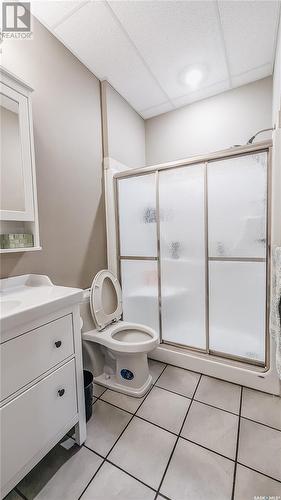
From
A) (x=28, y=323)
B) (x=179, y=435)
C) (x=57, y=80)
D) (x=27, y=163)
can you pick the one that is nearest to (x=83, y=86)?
(x=57, y=80)

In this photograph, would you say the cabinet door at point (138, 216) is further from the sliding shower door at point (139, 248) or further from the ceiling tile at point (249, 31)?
the ceiling tile at point (249, 31)

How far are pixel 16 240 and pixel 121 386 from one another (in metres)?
1.27

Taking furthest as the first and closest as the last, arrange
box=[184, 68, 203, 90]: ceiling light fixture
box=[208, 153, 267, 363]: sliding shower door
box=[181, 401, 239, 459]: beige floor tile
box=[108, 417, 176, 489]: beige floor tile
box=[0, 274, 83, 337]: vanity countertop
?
box=[184, 68, 203, 90]: ceiling light fixture
box=[208, 153, 267, 363]: sliding shower door
box=[181, 401, 239, 459]: beige floor tile
box=[108, 417, 176, 489]: beige floor tile
box=[0, 274, 83, 337]: vanity countertop

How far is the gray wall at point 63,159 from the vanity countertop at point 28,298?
0.25 feet

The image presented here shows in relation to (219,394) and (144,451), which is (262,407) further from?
(144,451)

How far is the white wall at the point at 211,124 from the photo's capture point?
6.59 feet

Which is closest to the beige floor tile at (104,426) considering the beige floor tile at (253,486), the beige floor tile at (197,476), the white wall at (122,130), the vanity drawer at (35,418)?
the vanity drawer at (35,418)

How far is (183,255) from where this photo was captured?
183cm

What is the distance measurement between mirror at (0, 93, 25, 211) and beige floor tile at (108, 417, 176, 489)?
146cm

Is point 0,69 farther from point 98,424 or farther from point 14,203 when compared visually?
point 98,424

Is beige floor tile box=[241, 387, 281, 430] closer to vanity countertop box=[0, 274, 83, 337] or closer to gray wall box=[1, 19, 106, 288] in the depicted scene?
vanity countertop box=[0, 274, 83, 337]

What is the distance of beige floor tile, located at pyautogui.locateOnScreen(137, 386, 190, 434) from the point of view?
129cm

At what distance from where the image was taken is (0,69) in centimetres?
109

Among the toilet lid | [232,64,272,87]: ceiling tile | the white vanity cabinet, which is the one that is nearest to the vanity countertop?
the white vanity cabinet
